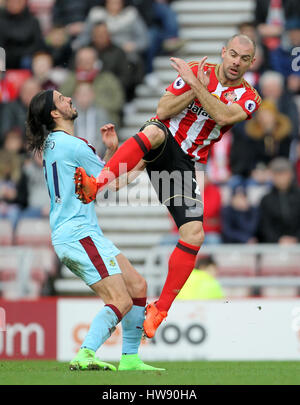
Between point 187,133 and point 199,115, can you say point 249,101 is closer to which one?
point 199,115

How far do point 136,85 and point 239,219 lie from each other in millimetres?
3463

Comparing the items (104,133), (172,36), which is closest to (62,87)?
(172,36)

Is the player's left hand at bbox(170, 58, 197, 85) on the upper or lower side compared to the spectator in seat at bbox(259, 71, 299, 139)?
lower

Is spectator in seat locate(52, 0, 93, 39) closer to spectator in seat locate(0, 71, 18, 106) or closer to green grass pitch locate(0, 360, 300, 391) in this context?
spectator in seat locate(0, 71, 18, 106)

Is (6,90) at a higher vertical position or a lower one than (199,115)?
higher

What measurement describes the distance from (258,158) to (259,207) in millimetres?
1040

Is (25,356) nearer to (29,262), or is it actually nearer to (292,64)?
(29,262)

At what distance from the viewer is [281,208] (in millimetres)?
13359

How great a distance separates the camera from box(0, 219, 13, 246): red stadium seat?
46.4ft

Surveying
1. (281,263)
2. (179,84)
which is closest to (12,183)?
(281,263)

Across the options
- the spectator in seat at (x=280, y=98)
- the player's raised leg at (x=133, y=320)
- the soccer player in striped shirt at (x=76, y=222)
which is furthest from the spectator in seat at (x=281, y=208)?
the soccer player in striped shirt at (x=76, y=222)

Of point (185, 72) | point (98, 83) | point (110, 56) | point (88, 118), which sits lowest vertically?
point (185, 72)

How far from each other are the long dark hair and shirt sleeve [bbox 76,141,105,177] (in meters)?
0.35

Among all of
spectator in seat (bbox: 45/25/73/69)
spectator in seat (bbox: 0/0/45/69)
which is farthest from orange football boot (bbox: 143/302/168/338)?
spectator in seat (bbox: 0/0/45/69)
